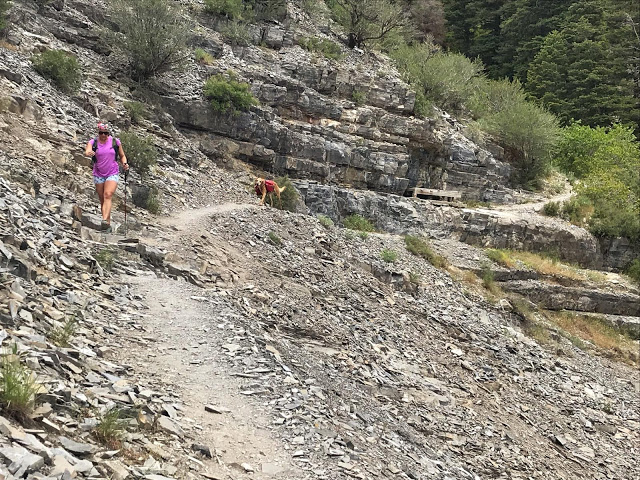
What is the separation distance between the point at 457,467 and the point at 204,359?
3.91 m

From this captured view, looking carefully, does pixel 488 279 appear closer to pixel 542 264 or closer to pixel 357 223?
pixel 542 264

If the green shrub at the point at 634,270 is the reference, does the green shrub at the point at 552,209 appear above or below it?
above

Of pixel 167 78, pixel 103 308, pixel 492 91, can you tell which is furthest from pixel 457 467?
pixel 492 91

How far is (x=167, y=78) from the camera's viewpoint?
24672 mm

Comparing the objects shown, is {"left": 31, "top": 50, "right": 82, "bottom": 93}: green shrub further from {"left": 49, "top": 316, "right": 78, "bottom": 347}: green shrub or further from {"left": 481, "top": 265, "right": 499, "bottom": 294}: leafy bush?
{"left": 481, "top": 265, "right": 499, "bottom": 294}: leafy bush

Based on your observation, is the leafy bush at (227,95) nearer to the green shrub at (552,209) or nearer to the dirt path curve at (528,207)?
the dirt path curve at (528,207)

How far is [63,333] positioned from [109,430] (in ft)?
5.80

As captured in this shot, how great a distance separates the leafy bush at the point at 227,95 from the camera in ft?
79.8

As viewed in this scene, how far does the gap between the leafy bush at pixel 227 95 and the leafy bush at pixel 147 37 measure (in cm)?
182

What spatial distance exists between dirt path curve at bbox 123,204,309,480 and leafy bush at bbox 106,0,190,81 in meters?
17.3

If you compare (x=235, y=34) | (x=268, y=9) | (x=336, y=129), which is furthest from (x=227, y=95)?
(x=268, y=9)

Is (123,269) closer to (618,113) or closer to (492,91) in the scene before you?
(492,91)

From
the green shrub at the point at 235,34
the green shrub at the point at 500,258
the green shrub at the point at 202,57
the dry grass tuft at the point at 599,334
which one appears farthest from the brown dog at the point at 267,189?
the green shrub at the point at 235,34

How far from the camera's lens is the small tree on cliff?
36.0 meters
